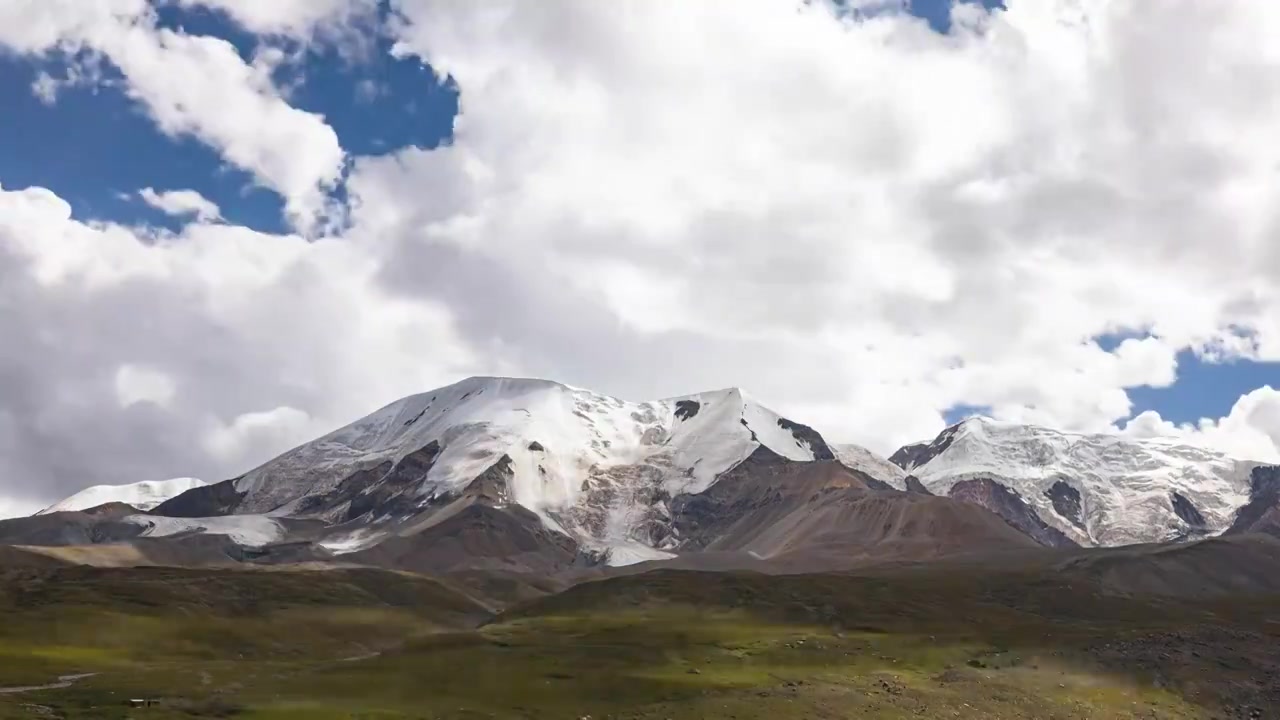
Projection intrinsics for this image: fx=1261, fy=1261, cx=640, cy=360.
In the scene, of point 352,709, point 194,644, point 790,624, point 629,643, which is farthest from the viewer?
point 790,624

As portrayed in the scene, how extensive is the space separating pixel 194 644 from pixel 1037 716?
117339 mm

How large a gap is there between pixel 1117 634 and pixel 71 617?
460ft

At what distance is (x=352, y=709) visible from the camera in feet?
285

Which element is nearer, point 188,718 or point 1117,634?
point 188,718

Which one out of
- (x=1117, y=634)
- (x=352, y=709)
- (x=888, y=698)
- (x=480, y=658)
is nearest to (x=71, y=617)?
(x=480, y=658)

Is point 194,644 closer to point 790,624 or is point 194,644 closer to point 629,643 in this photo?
point 629,643

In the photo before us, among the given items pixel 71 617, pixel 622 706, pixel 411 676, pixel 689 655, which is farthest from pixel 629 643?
pixel 71 617

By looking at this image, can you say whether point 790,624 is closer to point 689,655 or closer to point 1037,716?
point 689,655

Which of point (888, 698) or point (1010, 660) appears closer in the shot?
point (888, 698)

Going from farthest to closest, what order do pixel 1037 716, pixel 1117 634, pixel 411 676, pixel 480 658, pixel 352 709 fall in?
pixel 1117 634
pixel 480 658
pixel 411 676
pixel 1037 716
pixel 352 709

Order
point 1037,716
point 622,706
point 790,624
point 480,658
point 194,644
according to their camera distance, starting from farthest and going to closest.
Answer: point 790,624
point 194,644
point 480,658
point 1037,716
point 622,706

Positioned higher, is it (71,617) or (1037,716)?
(71,617)

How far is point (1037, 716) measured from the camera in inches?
3947

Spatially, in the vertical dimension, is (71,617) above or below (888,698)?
above
